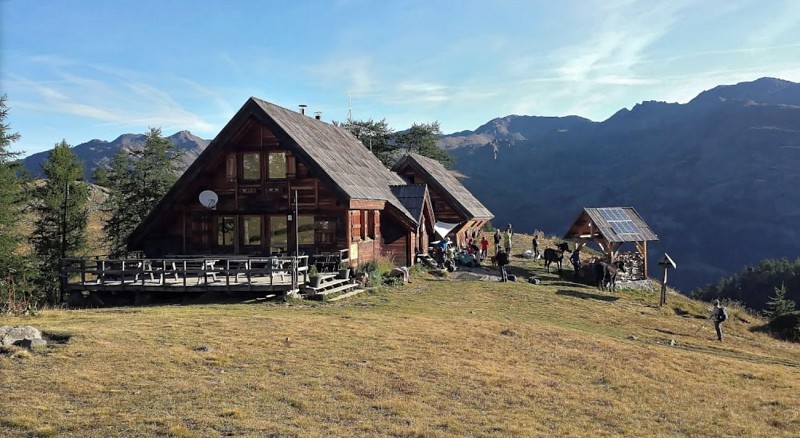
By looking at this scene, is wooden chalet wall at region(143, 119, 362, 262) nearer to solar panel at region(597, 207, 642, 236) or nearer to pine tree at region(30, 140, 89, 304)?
pine tree at region(30, 140, 89, 304)

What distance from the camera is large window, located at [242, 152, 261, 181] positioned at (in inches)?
1008

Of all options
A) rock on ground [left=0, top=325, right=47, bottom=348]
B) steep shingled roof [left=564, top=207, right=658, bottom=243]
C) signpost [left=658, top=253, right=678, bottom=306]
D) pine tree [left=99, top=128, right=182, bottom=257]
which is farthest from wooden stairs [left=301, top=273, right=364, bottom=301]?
pine tree [left=99, top=128, right=182, bottom=257]

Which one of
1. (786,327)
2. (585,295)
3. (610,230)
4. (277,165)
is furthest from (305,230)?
(786,327)

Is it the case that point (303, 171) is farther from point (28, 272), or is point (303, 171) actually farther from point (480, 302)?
point (28, 272)

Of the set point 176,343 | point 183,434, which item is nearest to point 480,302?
point 176,343

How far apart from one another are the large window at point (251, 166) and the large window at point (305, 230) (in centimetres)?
285

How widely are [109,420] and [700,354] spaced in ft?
48.3

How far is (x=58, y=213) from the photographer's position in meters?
33.5

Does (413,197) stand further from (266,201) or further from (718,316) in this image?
(718,316)

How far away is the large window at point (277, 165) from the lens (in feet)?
83.0

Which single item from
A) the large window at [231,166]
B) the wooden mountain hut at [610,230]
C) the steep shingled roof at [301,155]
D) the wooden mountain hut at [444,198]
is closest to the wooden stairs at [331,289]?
the steep shingled roof at [301,155]

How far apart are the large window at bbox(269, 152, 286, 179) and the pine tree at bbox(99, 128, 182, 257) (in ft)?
54.5

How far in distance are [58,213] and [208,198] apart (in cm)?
1432

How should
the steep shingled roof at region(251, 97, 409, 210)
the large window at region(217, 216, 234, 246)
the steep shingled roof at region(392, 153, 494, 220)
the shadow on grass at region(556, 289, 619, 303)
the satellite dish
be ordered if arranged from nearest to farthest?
the steep shingled roof at region(251, 97, 409, 210), the shadow on grass at region(556, 289, 619, 303), the satellite dish, the large window at region(217, 216, 234, 246), the steep shingled roof at region(392, 153, 494, 220)
